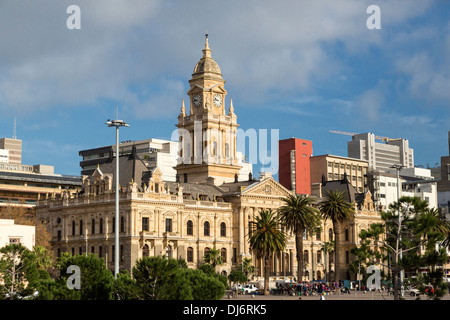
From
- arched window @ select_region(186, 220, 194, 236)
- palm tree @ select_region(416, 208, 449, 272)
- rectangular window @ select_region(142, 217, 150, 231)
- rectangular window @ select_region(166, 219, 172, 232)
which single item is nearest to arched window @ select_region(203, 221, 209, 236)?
arched window @ select_region(186, 220, 194, 236)

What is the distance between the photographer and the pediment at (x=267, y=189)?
130 meters

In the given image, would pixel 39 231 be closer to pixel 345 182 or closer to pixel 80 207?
pixel 80 207

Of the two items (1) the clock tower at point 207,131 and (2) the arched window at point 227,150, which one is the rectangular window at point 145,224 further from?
(2) the arched window at point 227,150

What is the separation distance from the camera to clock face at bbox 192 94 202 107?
143 m

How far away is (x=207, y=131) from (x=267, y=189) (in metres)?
16.3

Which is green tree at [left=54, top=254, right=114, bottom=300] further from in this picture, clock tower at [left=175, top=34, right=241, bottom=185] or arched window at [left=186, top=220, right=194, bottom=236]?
clock tower at [left=175, top=34, right=241, bottom=185]

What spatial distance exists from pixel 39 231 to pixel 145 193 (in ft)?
58.2

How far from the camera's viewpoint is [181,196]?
120 m

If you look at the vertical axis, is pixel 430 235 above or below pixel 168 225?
below

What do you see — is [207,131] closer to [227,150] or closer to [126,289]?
[227,150]

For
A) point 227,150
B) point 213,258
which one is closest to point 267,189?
point 227,150

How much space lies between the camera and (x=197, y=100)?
14350 centimetres

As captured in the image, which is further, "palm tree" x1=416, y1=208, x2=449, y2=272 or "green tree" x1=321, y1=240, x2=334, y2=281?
"green tree" x1=321, y1=240, x2=334, y2=281
